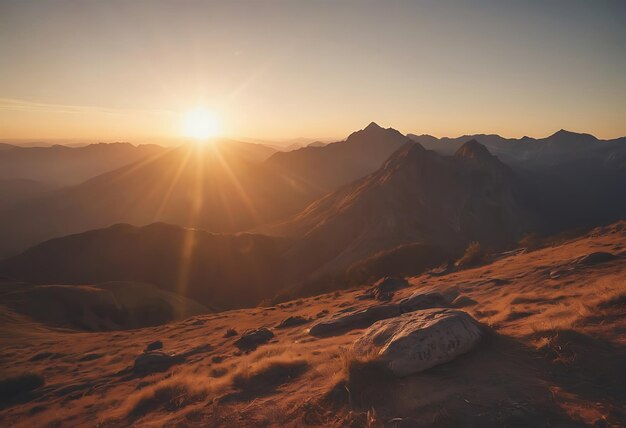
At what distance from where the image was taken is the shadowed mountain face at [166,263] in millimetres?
68438

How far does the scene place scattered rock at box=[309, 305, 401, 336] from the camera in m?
15.5

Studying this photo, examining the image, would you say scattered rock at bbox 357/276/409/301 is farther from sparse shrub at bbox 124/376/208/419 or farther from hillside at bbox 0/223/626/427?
sparse shrub at bbox 124/376/208/419

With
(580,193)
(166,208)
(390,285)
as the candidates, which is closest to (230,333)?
(390,285)

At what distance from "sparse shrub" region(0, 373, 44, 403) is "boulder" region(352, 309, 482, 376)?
614 inches

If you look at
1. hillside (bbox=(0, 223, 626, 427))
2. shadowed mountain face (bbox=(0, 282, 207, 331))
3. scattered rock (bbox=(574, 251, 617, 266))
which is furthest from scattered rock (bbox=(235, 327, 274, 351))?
shadowed mountain face (bbox=(0, 282, 207, 331))

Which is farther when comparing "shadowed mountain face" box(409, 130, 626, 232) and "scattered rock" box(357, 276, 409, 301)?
"shadowed mountain face" box(409, 130, 626, 232)

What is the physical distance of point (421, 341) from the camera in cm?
772

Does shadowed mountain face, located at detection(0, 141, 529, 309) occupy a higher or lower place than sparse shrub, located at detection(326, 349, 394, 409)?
lower

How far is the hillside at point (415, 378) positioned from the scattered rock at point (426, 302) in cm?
18

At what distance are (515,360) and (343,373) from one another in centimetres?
376

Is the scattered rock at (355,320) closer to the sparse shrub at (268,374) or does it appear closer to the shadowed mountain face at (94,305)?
the sparse shrub at (268,374)

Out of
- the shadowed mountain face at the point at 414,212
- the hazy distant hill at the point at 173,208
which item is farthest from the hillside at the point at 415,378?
the hazy distant hill at the point at 173,208

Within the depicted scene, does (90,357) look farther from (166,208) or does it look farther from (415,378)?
(166,208)

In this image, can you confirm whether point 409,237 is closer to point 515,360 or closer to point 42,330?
point 42,330
